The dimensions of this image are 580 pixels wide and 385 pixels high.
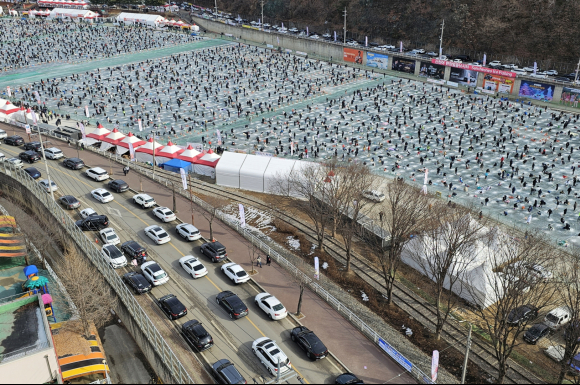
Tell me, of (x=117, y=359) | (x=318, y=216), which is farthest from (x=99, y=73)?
(x=117, y=359)

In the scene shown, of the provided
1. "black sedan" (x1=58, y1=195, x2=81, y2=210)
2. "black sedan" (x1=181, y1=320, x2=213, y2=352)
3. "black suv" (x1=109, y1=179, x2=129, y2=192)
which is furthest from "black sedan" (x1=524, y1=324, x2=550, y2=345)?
"black sedan" (x1=58, y1=195, x2=81, y2=210)

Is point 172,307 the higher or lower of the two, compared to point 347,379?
higher

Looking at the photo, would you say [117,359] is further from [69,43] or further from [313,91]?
[69,43]

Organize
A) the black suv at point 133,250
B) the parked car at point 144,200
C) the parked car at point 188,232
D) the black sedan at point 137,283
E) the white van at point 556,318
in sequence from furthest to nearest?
the parked car at point 144,200 < the parked car at point 188,232 < the black suv at point 133,250 < the white van at point 556,318 < the black sedan at point 137,283

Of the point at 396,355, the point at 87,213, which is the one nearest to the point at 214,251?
the point at 87,213

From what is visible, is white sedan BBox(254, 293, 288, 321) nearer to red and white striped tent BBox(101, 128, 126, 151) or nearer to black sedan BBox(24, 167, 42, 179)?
black sedan BBox(24, 167, 42, 179)

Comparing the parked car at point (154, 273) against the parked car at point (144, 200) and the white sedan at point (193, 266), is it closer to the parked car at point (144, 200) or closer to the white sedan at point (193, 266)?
the white sedan at point (193, 266)

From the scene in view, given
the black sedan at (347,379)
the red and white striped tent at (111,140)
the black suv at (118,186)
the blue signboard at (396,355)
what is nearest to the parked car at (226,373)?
the black sedan at (347,379)

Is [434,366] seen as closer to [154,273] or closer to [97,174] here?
[154,273]

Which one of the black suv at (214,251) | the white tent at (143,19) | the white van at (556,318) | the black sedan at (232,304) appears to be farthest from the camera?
the white tent at (143,19)
